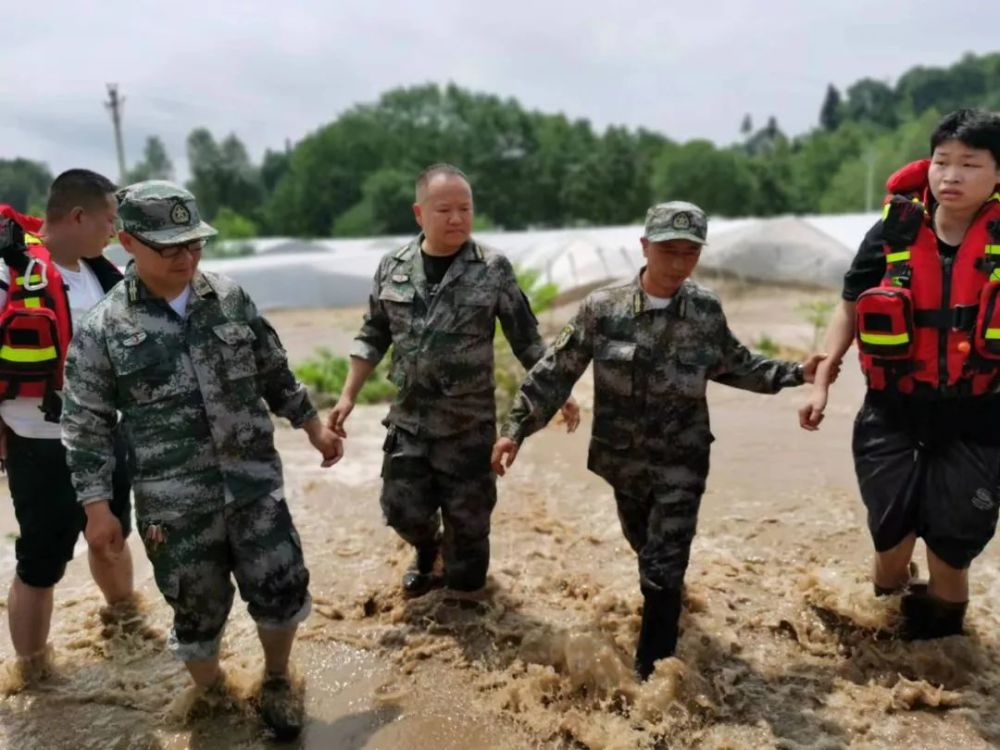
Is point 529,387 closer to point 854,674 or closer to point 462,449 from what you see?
point 462,449

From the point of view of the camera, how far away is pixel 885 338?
3.05 meters

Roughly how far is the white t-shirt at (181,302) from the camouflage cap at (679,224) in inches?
63.8

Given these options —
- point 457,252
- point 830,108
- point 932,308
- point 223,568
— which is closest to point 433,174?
point 457,252

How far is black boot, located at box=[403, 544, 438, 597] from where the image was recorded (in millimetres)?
4082

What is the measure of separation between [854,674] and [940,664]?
1.03ft

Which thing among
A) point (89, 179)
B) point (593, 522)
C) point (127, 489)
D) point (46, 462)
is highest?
point (89, 179)

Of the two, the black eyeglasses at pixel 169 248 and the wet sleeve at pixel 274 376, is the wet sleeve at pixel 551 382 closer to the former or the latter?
the wet sleeve at pixel 274 376

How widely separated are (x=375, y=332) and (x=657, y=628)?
1.75 metres

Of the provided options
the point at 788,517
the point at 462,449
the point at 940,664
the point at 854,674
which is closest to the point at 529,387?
the point at 462,449

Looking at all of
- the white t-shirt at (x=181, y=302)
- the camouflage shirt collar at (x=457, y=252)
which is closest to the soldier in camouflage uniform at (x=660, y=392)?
the camouflage shirt collar at (x=457, y=252)

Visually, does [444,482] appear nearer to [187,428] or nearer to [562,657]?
[562,657]

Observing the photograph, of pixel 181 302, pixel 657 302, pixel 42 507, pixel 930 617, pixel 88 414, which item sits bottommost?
pixel 930 617

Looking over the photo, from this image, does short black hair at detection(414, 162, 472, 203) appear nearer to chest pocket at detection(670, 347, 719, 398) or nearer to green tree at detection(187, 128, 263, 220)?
chest pocket at detection(670, 347, 719, 398)

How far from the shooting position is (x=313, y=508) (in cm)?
555
